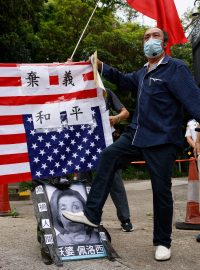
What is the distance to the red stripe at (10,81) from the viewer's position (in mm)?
4566

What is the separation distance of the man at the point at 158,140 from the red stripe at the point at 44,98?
0.80 meters

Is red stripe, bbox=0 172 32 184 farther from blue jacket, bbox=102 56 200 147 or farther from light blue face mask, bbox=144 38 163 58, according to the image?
light blue face mask, bbox=144 38 163 58

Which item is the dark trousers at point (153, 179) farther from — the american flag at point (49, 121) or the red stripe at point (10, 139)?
the red stripe at point (10, 139)

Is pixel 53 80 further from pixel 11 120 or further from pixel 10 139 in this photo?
pixel 10 139

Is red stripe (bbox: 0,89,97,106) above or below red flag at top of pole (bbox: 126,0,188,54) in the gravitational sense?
below

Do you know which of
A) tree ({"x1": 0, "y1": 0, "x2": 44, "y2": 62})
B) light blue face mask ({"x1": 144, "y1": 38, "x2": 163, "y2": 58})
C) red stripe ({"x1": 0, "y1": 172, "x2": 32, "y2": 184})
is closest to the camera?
light blue face mask ({"x1": 144, "y1": 38, "x2": 163, "y2": 58})

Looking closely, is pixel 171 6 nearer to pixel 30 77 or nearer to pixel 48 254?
pixel 30 77

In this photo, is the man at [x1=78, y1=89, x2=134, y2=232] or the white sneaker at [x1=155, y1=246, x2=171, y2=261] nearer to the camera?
the white sneaker at [x1=155, y1=246, x2=171, y2=261]

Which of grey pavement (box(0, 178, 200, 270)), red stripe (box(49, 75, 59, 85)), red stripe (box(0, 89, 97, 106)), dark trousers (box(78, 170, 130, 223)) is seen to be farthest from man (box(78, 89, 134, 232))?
red stripe (box(49, 75, 59, 85))

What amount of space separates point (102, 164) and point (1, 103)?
122 cm

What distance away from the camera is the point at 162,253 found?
3998mm

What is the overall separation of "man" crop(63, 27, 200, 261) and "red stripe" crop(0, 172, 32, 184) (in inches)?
27.5

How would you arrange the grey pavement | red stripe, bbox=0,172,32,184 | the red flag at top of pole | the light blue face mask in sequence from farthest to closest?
the red flag at top of pole, red stripe, bbox=0,172,32,184, the light blue face mask, the grey pavement

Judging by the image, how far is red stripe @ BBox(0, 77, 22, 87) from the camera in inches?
180
